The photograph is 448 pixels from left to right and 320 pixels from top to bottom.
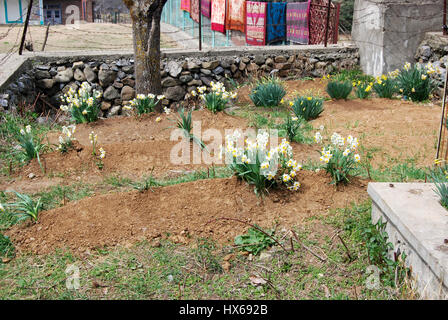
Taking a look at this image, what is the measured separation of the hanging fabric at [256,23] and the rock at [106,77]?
577 centimetres

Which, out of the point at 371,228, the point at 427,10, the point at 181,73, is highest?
the point at 427,10

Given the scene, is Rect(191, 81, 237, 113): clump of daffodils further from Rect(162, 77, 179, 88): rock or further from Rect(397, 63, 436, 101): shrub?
Rect(397, 63, 436, 101): shrub

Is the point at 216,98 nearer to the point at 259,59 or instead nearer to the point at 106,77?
the point at 106,77

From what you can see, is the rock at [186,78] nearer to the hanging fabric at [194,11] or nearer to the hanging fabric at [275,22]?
the hanging fabric at [275,22]

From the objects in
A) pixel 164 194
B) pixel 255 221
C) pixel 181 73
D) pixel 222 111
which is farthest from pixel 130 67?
pixel 255 221

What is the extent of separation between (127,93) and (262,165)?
570cm

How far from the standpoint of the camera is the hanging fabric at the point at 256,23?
43.7 feet

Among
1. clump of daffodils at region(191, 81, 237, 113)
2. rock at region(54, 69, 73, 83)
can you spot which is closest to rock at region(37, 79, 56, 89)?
rock at region(54, 69, 73, 83)

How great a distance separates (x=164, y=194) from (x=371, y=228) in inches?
70.7

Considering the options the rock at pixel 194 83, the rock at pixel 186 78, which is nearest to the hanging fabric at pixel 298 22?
the rock at pixel 194 83

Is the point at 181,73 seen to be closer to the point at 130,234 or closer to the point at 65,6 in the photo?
the point at 130,234

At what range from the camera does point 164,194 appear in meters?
4.30

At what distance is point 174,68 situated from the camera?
9.16m
